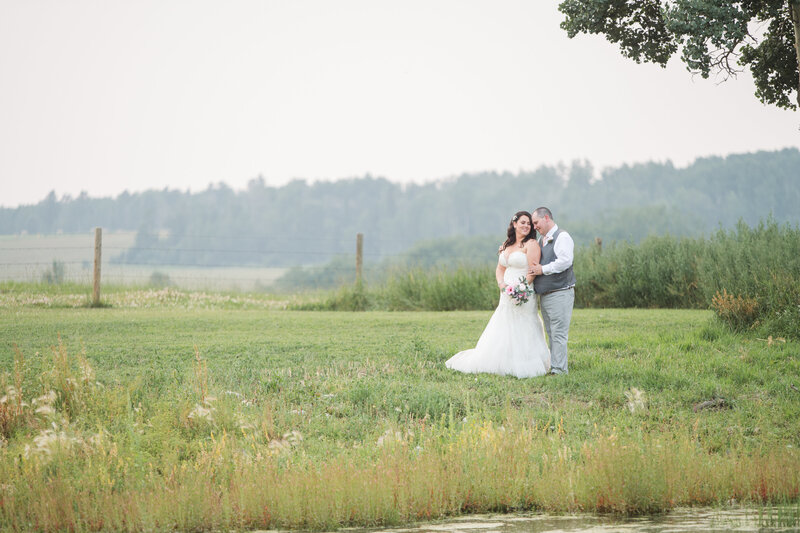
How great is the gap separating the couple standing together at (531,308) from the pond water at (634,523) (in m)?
4.70

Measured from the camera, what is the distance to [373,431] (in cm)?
871

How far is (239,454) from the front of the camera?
7.45 m

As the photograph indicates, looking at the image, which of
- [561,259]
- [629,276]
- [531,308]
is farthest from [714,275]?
[561,259]

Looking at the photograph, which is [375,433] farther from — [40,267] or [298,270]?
[298,270]

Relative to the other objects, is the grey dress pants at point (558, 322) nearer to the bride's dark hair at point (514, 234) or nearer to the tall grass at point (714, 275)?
the bride's dark hair at point (514, 234)

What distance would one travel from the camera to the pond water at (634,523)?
5.86 m

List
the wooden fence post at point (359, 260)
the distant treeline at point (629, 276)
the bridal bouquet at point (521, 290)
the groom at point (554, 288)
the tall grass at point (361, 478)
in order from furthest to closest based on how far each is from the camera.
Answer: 1. the wooden fence post at point (359, 260)
2. the distant treeline at point (629, 276)
3. the bridal bouquet at point (521, 290)
4. the groom at point (554, 288)
5. the tall grass at point (361, 478)

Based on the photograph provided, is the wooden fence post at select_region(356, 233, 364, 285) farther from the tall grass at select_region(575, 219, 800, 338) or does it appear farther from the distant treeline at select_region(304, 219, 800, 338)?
the tall grass at select_region(575, 219, 800, 338)

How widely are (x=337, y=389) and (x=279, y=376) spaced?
1.00m

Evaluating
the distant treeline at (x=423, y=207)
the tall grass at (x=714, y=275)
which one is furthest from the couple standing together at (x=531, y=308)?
the distant treeline at (x=423, y=207)

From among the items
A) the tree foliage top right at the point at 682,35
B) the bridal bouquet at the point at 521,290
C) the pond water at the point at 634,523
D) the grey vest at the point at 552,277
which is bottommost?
the pond water at the point at 634,523

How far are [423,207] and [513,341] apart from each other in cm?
12385

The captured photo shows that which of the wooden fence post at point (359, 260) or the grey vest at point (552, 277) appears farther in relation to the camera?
the wooden fence post at point (359, 260)

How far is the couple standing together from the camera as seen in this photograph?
1105cm
